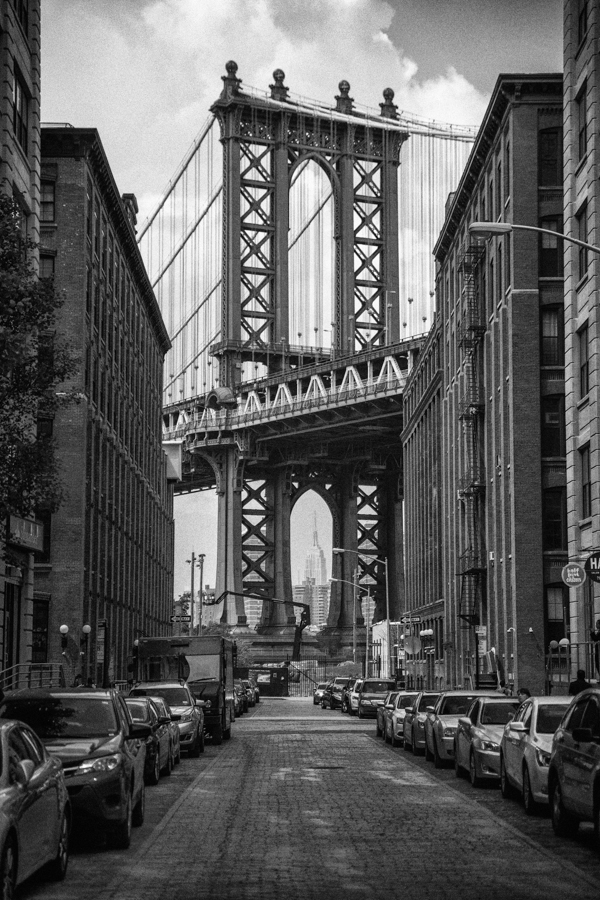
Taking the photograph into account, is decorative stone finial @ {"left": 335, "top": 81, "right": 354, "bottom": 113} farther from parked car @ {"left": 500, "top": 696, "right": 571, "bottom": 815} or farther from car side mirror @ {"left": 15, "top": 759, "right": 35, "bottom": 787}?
car side mirror @ {"left": 15, "top": 759, "right": 35, "bottom": 787}

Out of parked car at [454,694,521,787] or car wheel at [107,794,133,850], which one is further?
parked car at [454,694,521,787]

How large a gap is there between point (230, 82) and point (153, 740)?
378 ft

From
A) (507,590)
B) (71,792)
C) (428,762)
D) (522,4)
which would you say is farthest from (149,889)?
(507,590)

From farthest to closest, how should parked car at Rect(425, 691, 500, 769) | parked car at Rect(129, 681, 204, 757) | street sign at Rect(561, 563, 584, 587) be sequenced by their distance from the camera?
1. street sign at Rect(561, 563, 584, 587)
2. parked car at Rect(129, 681, 204, 757)
3. parked car at Rect(425, 691, 500, 769)

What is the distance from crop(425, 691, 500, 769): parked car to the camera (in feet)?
87.5

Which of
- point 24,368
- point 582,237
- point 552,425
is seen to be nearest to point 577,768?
point 24,368

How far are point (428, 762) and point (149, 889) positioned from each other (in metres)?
17.3

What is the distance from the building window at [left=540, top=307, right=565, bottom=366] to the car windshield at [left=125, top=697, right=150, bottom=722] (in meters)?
33.9

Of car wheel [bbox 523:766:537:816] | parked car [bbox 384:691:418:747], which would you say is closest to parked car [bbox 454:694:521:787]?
car wheel [bbox 523:766:537:816]

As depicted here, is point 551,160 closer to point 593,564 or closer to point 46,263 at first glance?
point 46,263

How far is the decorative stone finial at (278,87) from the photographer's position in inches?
5359

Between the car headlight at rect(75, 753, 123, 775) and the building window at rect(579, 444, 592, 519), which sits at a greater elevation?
the building window at rect(579, 444, 592, 519)

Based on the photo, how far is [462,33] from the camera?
25.7 meters

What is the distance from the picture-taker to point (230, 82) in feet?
433
